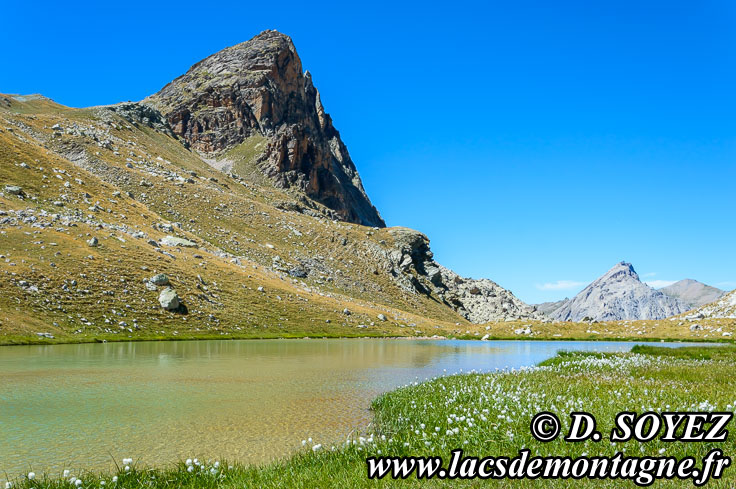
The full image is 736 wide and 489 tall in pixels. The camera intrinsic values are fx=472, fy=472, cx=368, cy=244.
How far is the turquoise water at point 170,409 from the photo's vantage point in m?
11.0

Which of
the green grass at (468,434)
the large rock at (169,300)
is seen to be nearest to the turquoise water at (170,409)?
the green grass at (468,434)

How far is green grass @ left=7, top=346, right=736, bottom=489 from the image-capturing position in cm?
791

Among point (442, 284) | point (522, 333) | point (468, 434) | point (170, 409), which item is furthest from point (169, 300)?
point (442, 284)

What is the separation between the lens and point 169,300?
60219mm

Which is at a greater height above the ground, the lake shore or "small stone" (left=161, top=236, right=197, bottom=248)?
"small stone" (left=161, top=236, right=197, bottom=248)

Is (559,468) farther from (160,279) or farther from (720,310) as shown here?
(720,310)

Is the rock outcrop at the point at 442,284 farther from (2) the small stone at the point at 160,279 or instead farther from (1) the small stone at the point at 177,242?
(2) the small stone at the point at 160,279

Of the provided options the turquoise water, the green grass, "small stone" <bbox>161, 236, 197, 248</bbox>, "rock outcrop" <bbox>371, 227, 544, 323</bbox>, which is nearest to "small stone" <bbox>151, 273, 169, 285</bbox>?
"small stone" <bbox>161, 236, 197, 248</bbox>

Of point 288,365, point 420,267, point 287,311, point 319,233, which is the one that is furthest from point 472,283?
point 288,365

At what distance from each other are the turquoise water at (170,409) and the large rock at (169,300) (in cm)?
3146

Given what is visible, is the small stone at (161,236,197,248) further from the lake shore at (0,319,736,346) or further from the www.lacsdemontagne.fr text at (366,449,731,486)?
the www.lacsdemontagne.fr text at (366,449,731,486)

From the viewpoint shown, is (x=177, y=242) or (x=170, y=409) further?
(x=177, y=242)

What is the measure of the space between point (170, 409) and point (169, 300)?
160ft

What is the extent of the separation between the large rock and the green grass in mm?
50695
